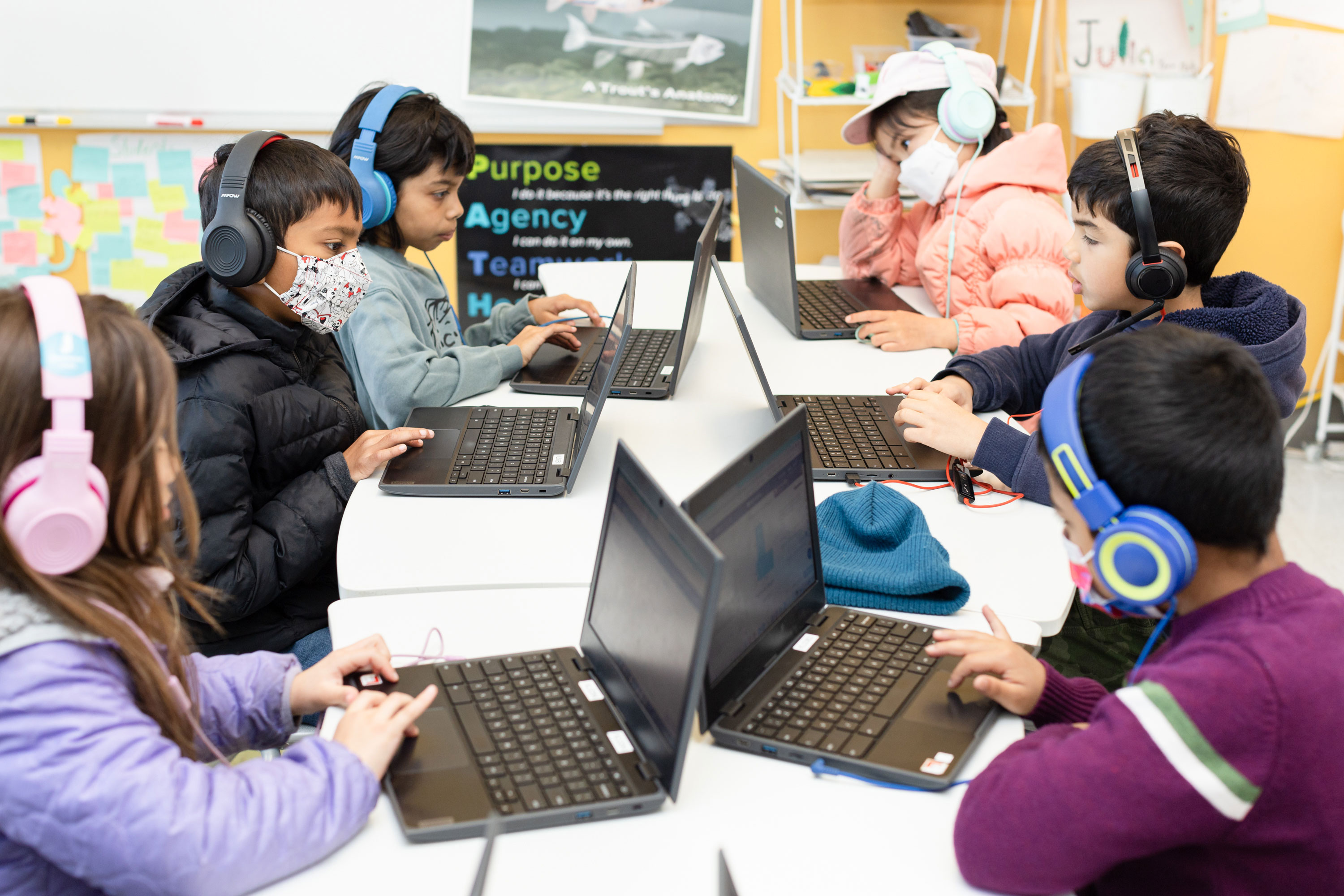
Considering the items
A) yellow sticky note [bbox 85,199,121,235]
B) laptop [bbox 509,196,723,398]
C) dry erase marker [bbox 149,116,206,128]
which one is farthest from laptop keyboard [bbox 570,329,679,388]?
yellow sticky note [bbox 85,199,121,235]

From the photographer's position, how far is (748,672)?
1004 millimetres

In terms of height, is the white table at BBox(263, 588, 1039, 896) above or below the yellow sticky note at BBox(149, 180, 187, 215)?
below

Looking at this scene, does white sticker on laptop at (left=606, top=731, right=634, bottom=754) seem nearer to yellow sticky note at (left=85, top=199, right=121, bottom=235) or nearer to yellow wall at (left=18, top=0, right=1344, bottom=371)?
yellow wall at (left=18, top=0, right=1344, bottom=371)

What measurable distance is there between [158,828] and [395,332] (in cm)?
111

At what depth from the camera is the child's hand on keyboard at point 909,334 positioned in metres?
2.02

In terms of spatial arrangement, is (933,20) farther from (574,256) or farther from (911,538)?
(911,538)

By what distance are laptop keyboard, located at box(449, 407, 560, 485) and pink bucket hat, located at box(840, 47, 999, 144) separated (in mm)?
1116

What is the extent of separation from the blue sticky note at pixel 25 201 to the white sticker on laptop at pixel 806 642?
3.23m

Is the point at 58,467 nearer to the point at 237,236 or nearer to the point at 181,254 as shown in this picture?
the point at 237,236

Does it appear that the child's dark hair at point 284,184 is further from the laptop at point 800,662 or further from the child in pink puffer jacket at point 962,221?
the child in pink puffer jacket at point 962,221

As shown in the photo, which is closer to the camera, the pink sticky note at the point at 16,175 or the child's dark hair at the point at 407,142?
the child's dark hair at the point at 407,142

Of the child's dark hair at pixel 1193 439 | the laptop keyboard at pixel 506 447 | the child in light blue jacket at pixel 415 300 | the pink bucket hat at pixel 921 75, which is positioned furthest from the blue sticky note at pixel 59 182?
the child's dark hair at pixel 1193 439

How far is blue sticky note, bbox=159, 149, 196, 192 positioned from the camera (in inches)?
130

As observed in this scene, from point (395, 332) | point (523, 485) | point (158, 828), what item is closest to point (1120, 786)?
point (158, 828)
